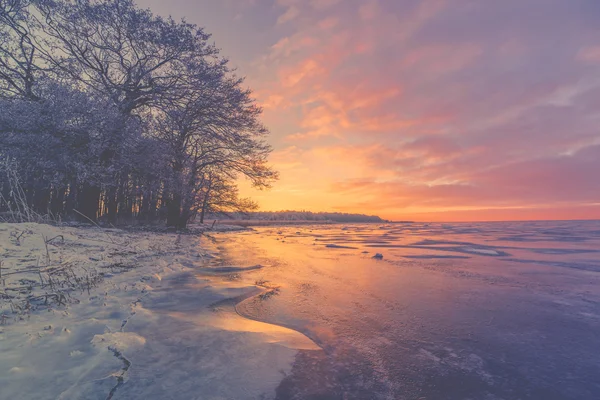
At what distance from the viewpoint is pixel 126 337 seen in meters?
2.17

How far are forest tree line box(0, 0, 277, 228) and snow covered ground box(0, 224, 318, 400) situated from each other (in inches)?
285

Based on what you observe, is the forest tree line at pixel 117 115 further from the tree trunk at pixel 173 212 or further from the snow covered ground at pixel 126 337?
the snow covered ground at pixel 126 337

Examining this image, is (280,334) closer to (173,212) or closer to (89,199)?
(89,199)

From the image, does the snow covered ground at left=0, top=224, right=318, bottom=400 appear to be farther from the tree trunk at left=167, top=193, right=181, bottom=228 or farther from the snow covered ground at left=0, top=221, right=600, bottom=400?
the tree trunk at left=167, top=193, right=181, bottom=228

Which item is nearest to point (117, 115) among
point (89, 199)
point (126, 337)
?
point (89, 199)

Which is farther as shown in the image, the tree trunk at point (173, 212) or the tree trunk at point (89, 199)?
the tree trunk at point (173, 212)

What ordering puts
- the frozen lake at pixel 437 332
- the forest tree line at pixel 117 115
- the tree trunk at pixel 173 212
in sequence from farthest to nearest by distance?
1. the tree trunk at pixel 173 212
2. the forest tree line at pixel 117 115
3. the frozen lake at pixel 437 332

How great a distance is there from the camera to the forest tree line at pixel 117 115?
9.75 metres

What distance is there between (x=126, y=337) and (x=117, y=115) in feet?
35.3

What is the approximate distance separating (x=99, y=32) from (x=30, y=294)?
12.8 m

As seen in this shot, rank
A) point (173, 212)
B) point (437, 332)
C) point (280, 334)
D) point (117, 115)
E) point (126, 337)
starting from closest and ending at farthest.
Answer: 1. point (126, 337)
2. point (280, 334)
3. point (437, 332)
4. point (117, 115)
5. point (173, 212)

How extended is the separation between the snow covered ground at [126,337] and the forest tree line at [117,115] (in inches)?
285

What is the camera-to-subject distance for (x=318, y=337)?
8.28ft

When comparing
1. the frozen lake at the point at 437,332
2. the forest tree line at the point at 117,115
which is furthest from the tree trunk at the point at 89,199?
the frozen lake at the point at 437,332
